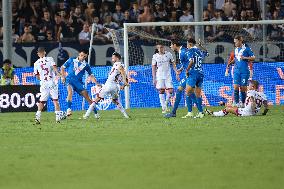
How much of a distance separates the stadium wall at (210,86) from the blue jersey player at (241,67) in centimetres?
426

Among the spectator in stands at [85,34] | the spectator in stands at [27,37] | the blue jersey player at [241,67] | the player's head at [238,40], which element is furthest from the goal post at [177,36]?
the spectator in stands at [27,37]

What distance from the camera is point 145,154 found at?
46.5 ft

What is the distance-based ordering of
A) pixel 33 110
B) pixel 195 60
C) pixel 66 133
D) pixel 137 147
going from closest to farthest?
pixel 137 147, pixel 66 133, pixel 195 60, pixel 33 110

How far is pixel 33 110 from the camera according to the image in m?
28.8

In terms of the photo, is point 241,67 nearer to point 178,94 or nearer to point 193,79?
point 193,79

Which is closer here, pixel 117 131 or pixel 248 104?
pixel 117 131

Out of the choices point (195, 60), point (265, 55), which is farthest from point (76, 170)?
point (265, 55)

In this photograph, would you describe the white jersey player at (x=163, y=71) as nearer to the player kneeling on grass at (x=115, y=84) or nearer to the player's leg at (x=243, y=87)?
the player's leg at (x=243, y=87)

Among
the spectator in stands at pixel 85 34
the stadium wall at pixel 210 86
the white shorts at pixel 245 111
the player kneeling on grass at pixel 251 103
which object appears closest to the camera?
the player kneeling on grass at pixel 251 103

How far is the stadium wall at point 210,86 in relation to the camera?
30.3 meters

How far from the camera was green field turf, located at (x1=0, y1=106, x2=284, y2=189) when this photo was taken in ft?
Answer: 36.4

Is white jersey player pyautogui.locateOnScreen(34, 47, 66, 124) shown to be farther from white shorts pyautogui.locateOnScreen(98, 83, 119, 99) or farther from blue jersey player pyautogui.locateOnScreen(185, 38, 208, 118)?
blue jersey player pyautogui.locateOnScreen(185, 38, 208, 118)

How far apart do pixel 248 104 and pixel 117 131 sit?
569 cm

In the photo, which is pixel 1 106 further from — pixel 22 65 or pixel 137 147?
pixel 137 147
